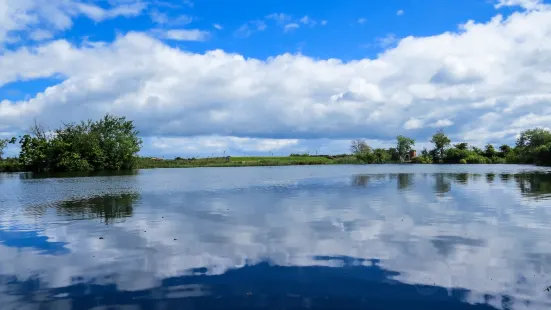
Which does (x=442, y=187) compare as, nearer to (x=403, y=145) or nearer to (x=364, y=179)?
(x=364, y=179)

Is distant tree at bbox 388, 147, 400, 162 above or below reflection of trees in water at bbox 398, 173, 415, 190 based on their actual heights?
above

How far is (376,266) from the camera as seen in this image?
10.8m

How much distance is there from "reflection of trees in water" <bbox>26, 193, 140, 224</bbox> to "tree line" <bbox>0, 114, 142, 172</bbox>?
64.6 m

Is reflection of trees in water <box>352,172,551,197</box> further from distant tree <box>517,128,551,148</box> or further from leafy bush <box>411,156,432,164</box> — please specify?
leafy bush <box>411,156,432,164</box>

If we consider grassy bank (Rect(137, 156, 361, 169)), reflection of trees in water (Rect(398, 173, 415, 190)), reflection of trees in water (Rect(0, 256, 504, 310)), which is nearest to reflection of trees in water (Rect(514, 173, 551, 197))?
reflection of trees in water (Rect(398, 173, 415, 190))

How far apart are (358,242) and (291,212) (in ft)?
25.4

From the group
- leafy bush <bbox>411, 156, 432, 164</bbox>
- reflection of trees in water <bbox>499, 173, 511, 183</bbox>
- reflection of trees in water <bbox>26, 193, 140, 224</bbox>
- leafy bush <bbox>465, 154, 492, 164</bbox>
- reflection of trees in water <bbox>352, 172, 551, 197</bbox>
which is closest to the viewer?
reflection of trees in water <bbox>26, 193, 140, 224</bbox>

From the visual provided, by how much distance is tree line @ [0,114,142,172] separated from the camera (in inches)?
3386

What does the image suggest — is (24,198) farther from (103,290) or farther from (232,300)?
(232,300)

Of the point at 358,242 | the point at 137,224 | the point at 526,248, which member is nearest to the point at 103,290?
the point at 358,242

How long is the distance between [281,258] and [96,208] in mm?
15960

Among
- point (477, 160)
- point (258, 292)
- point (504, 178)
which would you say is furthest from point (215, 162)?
point (258, 292)

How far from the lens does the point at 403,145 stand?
513 feet

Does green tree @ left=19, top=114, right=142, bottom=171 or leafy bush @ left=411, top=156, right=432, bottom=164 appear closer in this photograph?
green tree @ left=19, top=114, right=142, bottom=171
